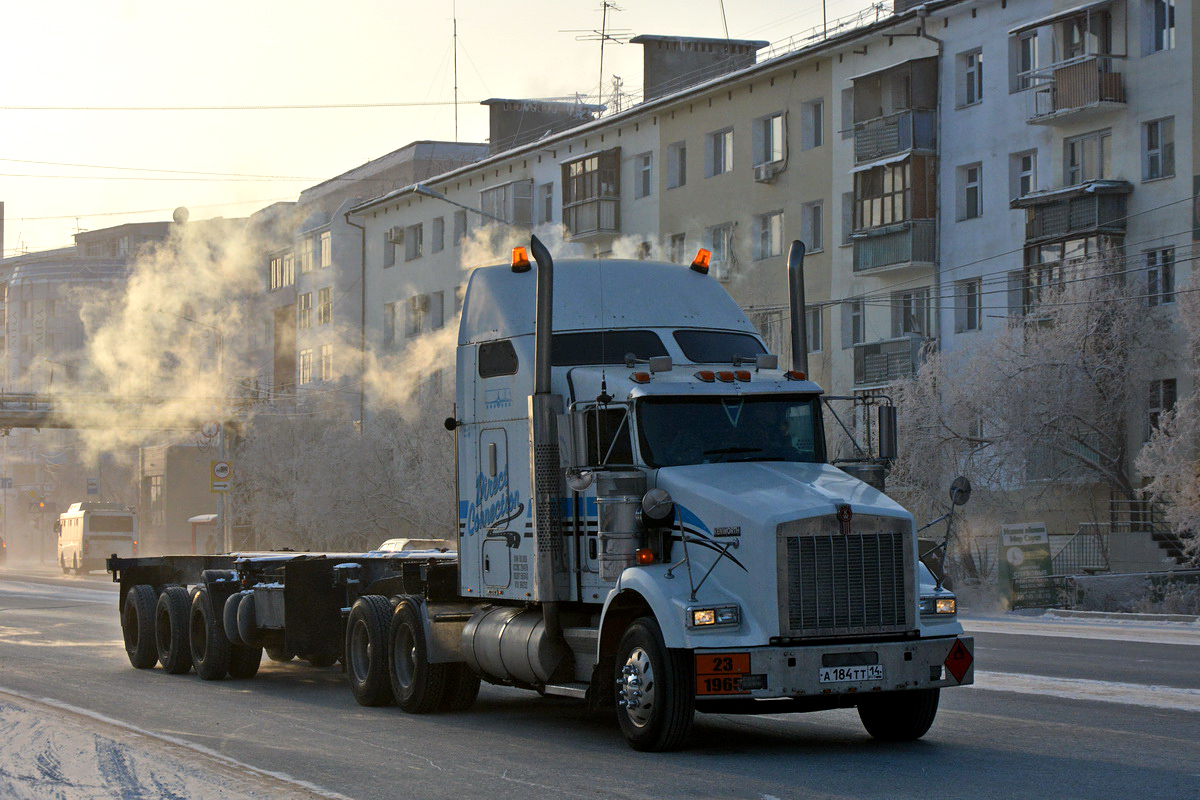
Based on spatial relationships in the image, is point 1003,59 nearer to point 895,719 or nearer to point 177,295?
point 895,719

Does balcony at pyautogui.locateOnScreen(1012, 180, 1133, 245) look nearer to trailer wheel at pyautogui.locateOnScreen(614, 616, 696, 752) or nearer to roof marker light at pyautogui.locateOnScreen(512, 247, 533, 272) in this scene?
roof marker light at pyautogui.locateOnScreen(512, 247, 533, 272)

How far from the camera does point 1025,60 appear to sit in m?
44.8

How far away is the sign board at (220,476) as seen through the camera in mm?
49344

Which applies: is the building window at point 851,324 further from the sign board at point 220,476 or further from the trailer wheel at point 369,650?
the trailer wheel at point 369,650

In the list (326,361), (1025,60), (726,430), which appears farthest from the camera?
(326,361)

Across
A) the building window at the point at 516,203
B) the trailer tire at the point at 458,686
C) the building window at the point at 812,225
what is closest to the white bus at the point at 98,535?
the building window at the point at 516,203

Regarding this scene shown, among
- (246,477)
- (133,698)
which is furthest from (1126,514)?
(246,477)

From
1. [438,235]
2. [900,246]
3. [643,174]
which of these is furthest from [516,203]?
[900,246]

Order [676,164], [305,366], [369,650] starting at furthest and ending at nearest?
[305,366]
[676,164]
[369,650]

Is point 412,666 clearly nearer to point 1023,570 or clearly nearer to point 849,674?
point 849,674

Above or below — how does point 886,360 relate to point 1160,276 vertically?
below

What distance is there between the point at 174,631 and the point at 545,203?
1809 inches

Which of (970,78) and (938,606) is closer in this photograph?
(938,606)

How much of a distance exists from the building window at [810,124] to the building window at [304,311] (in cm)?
3680
